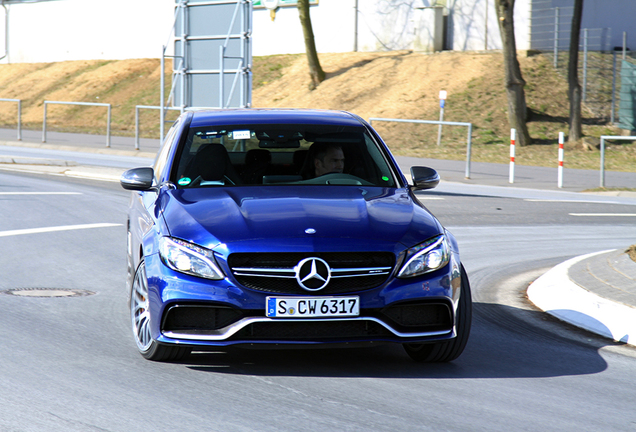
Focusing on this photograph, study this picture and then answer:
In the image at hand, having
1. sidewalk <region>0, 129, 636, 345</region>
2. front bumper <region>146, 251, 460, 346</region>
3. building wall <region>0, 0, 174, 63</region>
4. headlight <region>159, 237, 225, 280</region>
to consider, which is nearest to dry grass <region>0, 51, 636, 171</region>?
sidewalk <region>0, 129, 636, 345</region>

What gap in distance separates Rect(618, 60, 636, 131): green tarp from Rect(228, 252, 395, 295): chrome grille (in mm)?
29119

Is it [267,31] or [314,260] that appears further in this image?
[267,31]

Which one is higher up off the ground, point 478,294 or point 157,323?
point 157,323

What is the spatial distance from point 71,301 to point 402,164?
17.9m

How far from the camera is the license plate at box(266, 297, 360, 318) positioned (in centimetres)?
497

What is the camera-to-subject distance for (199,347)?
519 cm

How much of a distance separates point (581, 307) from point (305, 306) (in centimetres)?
308

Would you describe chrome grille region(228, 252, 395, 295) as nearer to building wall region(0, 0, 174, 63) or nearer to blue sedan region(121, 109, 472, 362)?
blue sedan region(121, 109, 472, 362)

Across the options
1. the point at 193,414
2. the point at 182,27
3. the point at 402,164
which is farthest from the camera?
the point at 402,164

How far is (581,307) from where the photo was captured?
7.20m

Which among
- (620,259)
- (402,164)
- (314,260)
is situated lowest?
(402,164)

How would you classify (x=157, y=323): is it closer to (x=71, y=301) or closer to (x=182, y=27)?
(x=71, y=301)

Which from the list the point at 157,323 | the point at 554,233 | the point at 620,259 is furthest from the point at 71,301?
the point at 554,233

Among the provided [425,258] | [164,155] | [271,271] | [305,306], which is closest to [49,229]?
[164,155]
